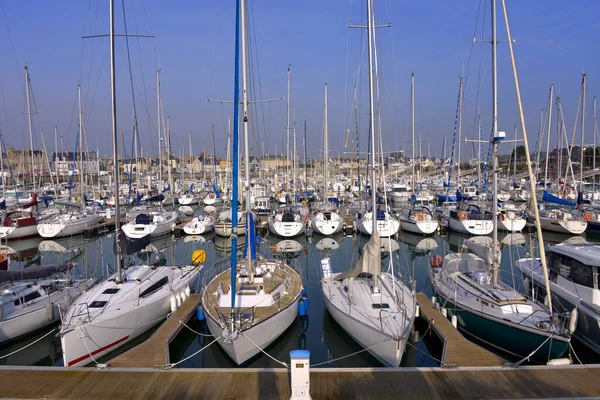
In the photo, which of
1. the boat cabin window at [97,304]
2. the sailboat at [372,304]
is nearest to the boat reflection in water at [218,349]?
the sailboat at [372,304]

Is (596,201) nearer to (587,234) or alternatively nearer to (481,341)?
(587,234)

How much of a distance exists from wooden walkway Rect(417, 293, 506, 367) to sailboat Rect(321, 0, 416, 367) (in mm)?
996

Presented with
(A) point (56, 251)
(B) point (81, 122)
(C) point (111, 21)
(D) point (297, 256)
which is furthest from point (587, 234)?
(B) point (81, 122)

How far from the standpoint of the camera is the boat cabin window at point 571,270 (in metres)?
13.9

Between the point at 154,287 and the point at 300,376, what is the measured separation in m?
9.00

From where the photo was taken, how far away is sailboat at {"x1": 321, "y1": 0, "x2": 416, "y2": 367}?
38.9 feet

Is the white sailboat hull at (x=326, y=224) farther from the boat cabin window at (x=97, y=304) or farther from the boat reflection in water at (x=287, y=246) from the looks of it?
the boat cabin window at (x=97, y=304)

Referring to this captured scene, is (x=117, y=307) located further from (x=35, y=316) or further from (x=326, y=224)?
(x=326, y=224)

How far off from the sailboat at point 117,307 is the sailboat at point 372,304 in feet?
19.4

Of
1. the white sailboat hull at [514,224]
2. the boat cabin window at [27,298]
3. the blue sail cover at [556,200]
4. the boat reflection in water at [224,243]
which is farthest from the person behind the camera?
the blue sail cover at [556,200]

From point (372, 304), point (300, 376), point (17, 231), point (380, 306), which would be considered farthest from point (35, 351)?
point (17, 231)

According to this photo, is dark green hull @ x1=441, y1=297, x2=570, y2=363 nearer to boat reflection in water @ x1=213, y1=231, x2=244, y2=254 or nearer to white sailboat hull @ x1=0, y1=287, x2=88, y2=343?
white sailboat hull @ x1=0, y1=287, x2=88, y2=343

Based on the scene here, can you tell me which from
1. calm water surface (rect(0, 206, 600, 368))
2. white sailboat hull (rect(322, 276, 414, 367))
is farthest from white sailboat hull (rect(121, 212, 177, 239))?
white sailboat hull (rect(322, 276, 414, 367))

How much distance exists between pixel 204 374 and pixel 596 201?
48998mm
